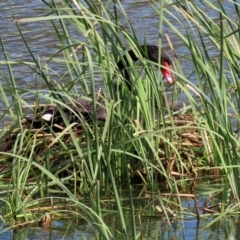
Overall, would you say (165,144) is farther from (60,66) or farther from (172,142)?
(60,66)

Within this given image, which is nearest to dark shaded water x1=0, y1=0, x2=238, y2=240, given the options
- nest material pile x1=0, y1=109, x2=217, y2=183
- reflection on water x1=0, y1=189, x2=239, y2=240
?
reflection on water x1=0, y1=189, x2=239, y2=240

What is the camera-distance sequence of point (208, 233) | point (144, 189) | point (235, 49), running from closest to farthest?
point (208, 233) → point (235, 49) → point (144, 189)

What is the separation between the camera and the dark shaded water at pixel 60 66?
13.5 ft

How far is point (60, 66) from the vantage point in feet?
26.9

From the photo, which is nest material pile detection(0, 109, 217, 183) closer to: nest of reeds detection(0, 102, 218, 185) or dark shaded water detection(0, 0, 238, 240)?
nest of reeds detection(0, 102, 218, 185)

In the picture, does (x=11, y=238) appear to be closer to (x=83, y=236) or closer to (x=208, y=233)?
(x=83, y=236)

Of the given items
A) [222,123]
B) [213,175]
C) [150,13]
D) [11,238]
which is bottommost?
[150,13]

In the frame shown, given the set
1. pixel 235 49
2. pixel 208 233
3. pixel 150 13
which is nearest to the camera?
pixel 208 233

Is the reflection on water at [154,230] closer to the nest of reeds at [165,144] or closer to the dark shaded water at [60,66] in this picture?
the dark shaded water at [60,66]

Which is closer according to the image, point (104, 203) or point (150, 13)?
point (104, 203)

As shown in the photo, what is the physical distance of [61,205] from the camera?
4.51 m

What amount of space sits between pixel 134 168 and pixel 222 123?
0.95 m

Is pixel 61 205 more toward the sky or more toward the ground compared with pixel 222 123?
more toward the ground

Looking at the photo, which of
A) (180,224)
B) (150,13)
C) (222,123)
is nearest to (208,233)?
(180,224)
